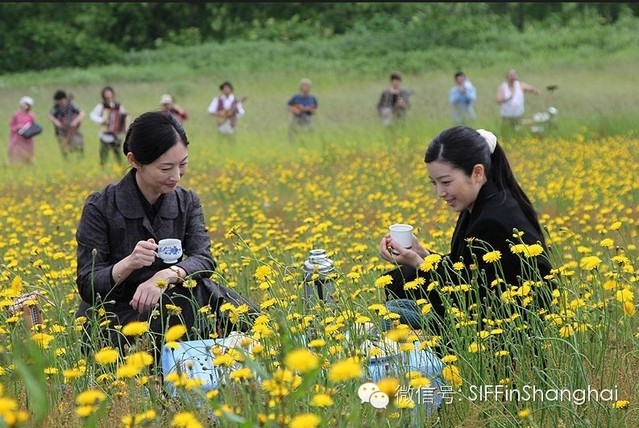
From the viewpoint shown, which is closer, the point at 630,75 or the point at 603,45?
the point at 630,75

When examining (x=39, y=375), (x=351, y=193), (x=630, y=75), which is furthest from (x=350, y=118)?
(x=39, y=375)

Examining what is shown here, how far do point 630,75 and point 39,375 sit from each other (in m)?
17.6

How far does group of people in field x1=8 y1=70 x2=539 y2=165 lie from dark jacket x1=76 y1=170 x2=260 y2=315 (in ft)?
27.3

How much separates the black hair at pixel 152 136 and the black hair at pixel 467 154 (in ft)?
3.27

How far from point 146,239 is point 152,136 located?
1.67 ft

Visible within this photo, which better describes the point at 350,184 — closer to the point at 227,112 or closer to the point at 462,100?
the point at 462,100

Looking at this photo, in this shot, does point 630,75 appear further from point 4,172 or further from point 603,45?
point 4,172

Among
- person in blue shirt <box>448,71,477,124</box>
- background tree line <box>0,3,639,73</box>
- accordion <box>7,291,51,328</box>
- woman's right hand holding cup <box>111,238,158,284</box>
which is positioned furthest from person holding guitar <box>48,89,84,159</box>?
background tree line <box>0,3,639,73</box>

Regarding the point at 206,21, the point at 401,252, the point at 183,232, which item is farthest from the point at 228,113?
the point at 206,21

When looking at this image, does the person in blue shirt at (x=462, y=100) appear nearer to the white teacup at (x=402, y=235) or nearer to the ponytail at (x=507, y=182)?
the ponytail at (x=507, y=182)

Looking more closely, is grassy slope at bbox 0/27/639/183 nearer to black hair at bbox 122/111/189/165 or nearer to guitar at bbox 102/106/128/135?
guitar at bbox 102/106/128/135

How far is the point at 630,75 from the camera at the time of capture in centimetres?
1825

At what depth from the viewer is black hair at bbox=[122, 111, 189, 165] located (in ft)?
12.8

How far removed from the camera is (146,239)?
418 cm
